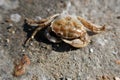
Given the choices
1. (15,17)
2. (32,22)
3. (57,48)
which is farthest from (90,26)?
(15,17)

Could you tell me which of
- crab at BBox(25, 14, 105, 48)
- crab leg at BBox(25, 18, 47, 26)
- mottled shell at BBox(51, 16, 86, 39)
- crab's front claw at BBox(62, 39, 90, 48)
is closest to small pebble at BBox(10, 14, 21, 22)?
crab leg at BBox(25, 18, 47, 26)

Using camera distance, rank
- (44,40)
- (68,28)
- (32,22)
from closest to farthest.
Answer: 1. (68,28)
2. (44,40)
3. (32,22)

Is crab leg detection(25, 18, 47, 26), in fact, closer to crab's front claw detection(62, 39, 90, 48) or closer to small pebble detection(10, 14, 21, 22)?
small pebble detection(10, 14, 21, 22)

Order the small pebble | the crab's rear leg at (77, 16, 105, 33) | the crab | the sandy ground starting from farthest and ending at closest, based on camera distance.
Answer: the small pebble
the crab's rear leg at (77, 16, 105, 33)
the crab
the sandy ground

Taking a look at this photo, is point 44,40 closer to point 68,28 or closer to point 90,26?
point 68,28

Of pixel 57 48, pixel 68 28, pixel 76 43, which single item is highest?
pixel 68 28

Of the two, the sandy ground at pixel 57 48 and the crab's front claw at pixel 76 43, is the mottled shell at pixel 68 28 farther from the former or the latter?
the sandy ground at pixel 57 48

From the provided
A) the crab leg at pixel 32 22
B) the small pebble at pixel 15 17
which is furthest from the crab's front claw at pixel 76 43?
the small pebble at pixel 15 17
